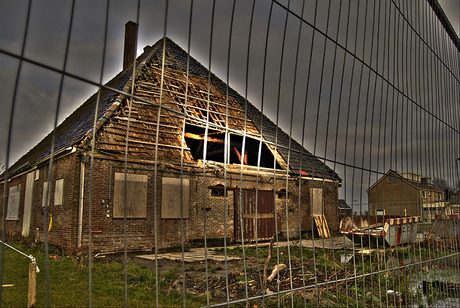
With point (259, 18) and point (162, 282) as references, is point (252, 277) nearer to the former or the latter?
point (162, 282)

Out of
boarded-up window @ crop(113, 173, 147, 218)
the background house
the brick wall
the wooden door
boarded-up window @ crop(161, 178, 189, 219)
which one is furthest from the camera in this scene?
the wooden door

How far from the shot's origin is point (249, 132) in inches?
125

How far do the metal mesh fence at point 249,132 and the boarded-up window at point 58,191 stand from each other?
0.20ft

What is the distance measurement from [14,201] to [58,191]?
188 inches

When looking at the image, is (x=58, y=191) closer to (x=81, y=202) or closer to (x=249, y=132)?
(x=81, y=202)

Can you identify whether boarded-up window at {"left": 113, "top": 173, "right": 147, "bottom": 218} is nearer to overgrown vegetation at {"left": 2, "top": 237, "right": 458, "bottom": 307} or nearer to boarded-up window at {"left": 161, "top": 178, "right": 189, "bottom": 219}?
boarded-up window at {"left": 161, "top": 178, "right": 189, "bottom": 219}

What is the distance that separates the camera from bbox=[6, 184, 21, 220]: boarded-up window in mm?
14219

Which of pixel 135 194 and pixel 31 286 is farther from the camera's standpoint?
pixel 135 194

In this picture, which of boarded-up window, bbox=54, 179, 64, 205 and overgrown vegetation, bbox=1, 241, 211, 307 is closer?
overgrown vegetation, bbox=1, 241, 211, 307

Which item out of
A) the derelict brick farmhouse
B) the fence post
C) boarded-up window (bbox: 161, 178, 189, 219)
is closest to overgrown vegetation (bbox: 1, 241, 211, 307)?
the fence post

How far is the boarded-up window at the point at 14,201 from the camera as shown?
14219 millimetres

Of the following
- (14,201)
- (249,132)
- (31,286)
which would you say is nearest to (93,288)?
(31,286)

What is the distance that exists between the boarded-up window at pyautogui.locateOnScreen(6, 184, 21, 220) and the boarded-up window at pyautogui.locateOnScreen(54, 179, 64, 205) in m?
4.12

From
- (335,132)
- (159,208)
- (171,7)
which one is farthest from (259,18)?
(159,208)
